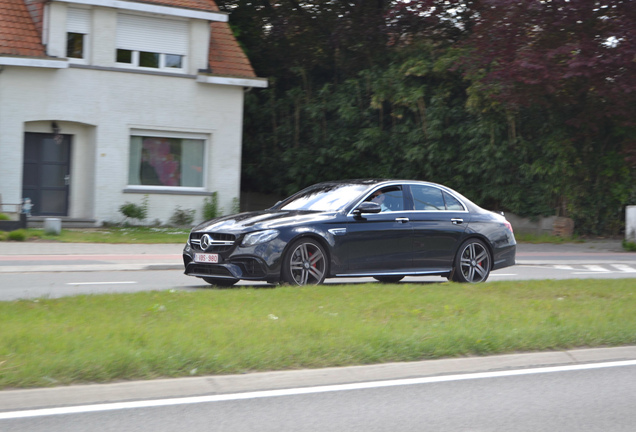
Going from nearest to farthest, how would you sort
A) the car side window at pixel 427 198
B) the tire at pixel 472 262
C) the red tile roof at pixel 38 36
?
1. the car side window at pixel 427 198
2. the tire at pixel 472 262
3. the red tile roof at pixel 38 36

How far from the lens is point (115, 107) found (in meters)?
23.6

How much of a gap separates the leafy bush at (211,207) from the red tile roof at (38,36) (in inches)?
142

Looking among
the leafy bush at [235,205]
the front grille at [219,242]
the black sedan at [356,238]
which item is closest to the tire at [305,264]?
the black sedan at [356,238]

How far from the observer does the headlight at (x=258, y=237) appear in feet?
35.2

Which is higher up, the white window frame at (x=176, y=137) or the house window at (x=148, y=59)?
the house window at (x=148, y=59)

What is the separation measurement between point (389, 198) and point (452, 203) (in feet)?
3.83

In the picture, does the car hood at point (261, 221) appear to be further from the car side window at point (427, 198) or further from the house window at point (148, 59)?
the house window at point (148, 59)

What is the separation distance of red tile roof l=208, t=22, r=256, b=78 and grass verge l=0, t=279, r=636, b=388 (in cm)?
1560

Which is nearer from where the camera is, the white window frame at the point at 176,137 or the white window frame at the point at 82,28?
the white window frame at the point at 82,28

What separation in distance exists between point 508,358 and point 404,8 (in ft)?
68.1

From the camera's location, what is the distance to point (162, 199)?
80.4ft

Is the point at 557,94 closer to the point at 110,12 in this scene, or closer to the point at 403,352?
the point at 110,12

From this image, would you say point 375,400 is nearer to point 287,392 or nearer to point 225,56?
point 287,392

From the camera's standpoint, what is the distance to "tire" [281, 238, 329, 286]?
10914mm
